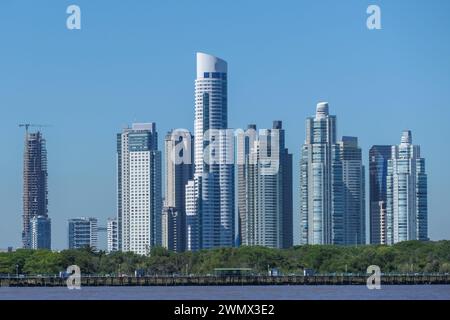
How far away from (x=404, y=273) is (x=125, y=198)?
158 feet

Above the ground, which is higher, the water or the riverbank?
the water

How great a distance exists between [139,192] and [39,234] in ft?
45.2

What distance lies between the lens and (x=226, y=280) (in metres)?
88.1

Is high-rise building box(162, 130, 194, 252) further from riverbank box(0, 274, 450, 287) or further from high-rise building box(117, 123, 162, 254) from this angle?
riverbank box(0, 274, 450, 287)

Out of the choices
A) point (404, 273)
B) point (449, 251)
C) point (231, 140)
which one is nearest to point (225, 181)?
point (231, 140)

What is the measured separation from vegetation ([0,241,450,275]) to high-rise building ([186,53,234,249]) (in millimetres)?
26739

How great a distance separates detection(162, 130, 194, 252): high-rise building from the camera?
127 m

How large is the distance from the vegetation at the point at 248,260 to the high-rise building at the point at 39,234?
41.7 ft

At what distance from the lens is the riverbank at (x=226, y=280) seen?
83250mm

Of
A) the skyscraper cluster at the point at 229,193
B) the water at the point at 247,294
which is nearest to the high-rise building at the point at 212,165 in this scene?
the skyscraper cluster at the point at 229,193

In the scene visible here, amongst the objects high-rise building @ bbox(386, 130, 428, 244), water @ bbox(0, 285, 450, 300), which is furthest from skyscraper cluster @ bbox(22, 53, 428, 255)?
water @ bbox(0, 285, 450, 300)
